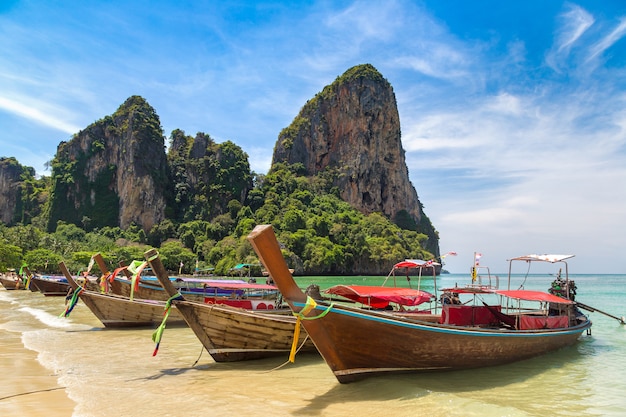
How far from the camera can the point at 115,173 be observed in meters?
88.8

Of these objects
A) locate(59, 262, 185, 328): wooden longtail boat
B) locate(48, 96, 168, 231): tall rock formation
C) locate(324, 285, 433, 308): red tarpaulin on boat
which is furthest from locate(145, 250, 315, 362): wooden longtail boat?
locate(48, 96, 168, 231): tall rock formation

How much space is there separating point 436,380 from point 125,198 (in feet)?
282

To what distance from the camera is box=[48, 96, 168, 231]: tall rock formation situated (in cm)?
8300

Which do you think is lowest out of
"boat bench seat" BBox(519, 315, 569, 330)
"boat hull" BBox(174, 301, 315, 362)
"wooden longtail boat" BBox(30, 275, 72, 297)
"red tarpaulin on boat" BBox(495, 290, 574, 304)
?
"wooden longtail boat" BBox(30, 275, 72, 297)

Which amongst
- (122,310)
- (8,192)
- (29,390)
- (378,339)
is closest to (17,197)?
(8,192)

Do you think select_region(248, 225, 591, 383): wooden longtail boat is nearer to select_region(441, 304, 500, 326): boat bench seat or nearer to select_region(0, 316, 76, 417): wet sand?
select_region(441, 304, 500, 326): boat bench seat

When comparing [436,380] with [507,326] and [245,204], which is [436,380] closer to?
[507,326]

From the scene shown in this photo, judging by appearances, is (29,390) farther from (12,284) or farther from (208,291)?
(12,284)

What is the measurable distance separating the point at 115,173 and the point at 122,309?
82.9 meters

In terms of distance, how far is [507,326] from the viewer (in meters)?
11.3

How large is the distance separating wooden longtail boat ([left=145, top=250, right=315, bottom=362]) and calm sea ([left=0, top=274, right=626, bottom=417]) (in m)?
0.28

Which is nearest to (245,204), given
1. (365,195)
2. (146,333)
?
(365,195)

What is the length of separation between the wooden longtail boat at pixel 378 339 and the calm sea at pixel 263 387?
0.86 feet

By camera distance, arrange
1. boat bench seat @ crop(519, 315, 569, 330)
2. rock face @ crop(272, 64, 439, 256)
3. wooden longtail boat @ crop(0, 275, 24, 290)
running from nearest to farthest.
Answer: boat bench seat @ crop(519, 315, 569, 330)
wooden longtail boat @ crop(0, 275, 24, 290)
rock face @ crop(272, 64, 439, 256)
